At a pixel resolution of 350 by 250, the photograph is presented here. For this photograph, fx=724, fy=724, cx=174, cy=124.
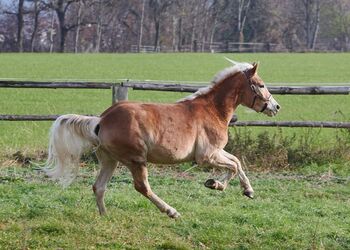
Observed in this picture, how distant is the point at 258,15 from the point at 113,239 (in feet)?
306

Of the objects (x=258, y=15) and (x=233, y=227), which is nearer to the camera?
(x=233, y=227)

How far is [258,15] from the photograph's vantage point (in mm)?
97562

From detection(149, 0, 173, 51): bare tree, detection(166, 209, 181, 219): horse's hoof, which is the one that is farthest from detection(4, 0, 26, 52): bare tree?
detection(166, 209, 181, 219): horse's hoof

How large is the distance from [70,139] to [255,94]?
229cm

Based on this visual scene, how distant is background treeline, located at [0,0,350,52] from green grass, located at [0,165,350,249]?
75.5 meters

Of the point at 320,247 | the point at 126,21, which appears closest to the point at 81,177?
the point at 320,247

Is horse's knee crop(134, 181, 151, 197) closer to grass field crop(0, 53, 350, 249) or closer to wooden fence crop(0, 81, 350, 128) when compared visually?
grass field crop(0, 53, 350, 249)

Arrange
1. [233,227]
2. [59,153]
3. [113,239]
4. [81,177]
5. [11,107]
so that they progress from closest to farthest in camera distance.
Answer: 1. [113,239]
2. [233,227]
3. [59,153]
4. [81,177]
5. [11,107]

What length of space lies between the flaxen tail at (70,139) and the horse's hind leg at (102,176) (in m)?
0.26

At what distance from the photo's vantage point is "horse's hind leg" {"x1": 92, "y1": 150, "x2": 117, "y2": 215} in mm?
7672

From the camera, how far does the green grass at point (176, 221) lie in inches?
258

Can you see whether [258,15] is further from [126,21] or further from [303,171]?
[303,171]

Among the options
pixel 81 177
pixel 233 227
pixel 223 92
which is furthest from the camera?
pixel 81 177

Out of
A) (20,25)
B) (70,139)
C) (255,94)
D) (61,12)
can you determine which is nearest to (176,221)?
(70,139)
